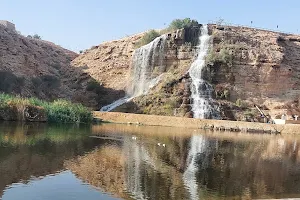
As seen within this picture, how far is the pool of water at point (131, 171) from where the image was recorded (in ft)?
40.5

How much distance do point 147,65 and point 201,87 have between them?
948 centimetres

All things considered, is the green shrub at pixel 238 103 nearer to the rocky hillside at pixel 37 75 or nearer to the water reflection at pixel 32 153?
the rocky hillside at pixel 37 75

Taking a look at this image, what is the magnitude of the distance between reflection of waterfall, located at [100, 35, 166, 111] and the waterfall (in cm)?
534

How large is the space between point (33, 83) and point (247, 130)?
98.7 ft

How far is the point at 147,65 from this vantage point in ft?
191

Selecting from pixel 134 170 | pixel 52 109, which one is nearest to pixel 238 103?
pixel 52 109

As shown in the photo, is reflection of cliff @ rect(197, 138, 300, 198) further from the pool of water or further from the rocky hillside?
the rocky hillside

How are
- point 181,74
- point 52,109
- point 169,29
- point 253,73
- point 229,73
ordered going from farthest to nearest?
point 169,29, point 253,73, point 229,73, point 181,74, point 52,109

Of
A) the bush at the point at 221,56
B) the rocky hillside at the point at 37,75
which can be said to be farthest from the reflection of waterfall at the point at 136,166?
the bush at the point at 221,56

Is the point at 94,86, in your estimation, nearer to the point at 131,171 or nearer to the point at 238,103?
the point at 238,103

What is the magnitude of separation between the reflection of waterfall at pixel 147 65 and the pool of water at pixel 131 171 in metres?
32.9

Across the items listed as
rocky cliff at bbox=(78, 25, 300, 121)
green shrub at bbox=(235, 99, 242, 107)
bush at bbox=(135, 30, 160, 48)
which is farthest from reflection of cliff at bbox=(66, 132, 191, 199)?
bush at bbox=(135, 30, 160, 48)

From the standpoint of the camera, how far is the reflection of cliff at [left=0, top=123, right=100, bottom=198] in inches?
534

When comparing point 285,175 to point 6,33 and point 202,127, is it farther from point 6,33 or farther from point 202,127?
point 6,33
